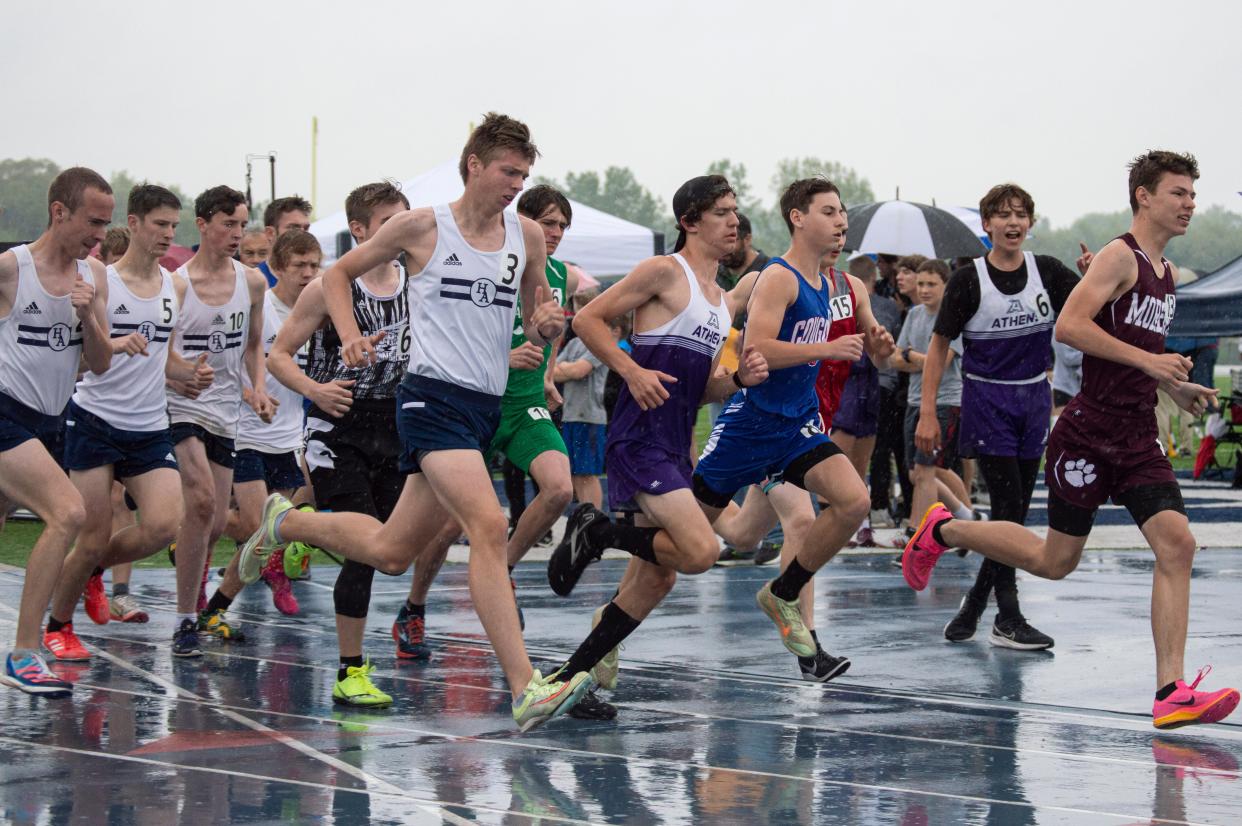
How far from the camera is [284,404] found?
32.7ft

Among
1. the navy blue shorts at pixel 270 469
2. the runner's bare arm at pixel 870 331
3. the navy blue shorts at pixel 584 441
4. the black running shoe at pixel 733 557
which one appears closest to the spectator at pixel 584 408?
the navy blue shorts at pixel 584 441

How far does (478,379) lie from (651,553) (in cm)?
95

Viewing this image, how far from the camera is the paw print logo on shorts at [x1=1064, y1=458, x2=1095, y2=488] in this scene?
6738 mm

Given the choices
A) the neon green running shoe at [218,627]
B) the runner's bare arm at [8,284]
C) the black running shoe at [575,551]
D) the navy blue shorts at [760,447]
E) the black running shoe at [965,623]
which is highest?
the runner's bare arm at [8,284]

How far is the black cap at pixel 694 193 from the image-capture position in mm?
6804

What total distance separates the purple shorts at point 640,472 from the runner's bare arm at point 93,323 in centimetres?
235

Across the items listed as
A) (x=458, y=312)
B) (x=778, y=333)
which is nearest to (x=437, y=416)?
(x=458, y=312)

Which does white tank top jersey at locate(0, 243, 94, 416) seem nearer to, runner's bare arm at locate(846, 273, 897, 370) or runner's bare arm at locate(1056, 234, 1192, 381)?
runner's bare arm at locate(846, 273, 897, 370)

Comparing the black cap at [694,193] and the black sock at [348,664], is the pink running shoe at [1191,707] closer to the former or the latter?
the black cap at [694,193]

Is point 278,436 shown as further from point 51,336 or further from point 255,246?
point 51,336

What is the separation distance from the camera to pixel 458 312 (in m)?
6.26

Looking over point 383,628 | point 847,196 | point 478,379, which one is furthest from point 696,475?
point 847,196

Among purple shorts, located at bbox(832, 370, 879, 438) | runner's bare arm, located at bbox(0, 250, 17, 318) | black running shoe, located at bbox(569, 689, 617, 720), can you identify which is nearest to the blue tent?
purple shorts, located at bbox(832, 370, 879, 438)

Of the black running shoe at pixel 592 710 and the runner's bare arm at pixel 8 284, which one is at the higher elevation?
the runner's bare arm at pixel 8 284
